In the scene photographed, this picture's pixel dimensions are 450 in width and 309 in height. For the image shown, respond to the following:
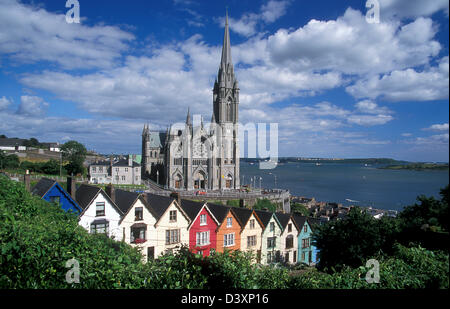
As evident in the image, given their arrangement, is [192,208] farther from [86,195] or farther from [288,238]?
[288,238]

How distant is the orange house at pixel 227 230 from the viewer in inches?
767

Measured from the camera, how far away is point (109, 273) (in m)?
6.79

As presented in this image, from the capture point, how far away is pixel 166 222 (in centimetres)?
1847

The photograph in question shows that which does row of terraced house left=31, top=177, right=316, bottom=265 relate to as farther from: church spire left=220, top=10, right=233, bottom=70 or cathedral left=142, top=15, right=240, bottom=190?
church spire left=220, top=10, right=233, bottom=70

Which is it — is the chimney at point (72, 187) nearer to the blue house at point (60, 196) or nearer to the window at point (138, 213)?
the blue house at point (60, 196)

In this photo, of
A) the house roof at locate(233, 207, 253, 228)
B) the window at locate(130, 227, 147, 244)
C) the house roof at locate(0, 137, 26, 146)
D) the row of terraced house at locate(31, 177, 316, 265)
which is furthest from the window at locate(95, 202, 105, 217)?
the house roof at locate(0, 137, 26, 146)

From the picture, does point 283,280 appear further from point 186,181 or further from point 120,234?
point 186,181

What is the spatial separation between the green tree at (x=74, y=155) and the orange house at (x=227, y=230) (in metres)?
48.9

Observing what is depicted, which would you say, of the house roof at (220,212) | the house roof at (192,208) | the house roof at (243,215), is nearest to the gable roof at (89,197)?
the house roof at (192,208)

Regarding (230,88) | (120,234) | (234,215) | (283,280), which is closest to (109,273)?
(283,280)

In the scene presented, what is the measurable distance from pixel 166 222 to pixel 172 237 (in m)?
1.07

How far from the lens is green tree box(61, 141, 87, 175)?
58.3 m

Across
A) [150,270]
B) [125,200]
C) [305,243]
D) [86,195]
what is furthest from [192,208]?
[150,270]
